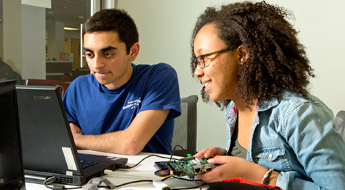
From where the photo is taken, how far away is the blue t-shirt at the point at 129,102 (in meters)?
1.65

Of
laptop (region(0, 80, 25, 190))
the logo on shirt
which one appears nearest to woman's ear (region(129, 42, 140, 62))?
the logo on shirt

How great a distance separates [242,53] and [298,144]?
0.36 meters

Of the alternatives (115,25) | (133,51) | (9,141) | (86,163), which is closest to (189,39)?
(133,51)

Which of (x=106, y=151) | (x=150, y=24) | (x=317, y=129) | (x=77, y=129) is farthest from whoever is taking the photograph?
(x=150, y=24)

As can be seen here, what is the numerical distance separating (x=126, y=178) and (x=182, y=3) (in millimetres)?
2471

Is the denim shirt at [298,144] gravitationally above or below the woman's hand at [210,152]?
above

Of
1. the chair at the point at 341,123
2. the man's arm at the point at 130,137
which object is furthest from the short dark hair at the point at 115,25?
the chair at the point at 341,123

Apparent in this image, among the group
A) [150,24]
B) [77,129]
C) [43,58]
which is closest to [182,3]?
[150,24]

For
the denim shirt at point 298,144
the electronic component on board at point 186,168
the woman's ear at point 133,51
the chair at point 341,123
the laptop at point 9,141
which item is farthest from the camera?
the chair at point 341,123

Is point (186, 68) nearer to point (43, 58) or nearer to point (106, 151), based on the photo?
point (43, 58)

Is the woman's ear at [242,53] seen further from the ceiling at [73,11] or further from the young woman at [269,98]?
the ceiling at [73,11]

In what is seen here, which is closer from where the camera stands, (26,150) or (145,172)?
(26,150)

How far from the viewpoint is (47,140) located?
1.00 m

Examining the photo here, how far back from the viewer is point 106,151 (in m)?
1.49
